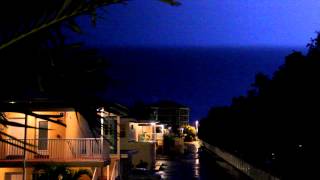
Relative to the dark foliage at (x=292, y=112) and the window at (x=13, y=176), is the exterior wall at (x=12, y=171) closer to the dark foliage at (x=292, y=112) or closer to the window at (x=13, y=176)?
the window at (x=13, y=176)

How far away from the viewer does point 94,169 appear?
2398 cm

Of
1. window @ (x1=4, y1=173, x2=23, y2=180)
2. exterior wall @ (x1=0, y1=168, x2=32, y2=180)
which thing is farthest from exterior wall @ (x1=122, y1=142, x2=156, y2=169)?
window @ (x1=4, y1=173, x2=23, y2=180)

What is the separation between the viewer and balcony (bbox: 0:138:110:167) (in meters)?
22.5

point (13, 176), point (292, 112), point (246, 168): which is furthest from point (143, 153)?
point (292, 112)

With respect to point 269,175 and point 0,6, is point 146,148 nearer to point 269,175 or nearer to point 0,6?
point 269,175

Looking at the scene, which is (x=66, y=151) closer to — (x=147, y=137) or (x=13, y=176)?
(x=13, y=176)

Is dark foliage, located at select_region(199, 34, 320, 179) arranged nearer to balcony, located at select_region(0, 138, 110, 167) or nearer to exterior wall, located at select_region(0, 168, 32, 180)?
balcony, located at select_region(0, 138, 110, 167)

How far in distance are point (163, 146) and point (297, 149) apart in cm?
5100

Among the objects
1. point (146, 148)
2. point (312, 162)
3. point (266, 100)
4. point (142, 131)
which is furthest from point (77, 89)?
point (142, 131)

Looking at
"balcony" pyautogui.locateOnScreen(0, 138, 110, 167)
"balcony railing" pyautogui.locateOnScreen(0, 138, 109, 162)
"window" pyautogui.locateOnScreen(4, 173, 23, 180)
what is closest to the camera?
"balcony" pyautogui.locateOnScreen(0, 138, 110, 167)

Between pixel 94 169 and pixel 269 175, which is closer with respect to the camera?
pixel 94 169

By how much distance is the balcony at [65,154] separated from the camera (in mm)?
22547

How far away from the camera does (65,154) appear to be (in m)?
23.1

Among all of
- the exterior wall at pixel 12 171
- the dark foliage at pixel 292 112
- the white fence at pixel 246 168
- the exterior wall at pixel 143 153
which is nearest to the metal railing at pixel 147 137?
the white fence at pixel 246 168
